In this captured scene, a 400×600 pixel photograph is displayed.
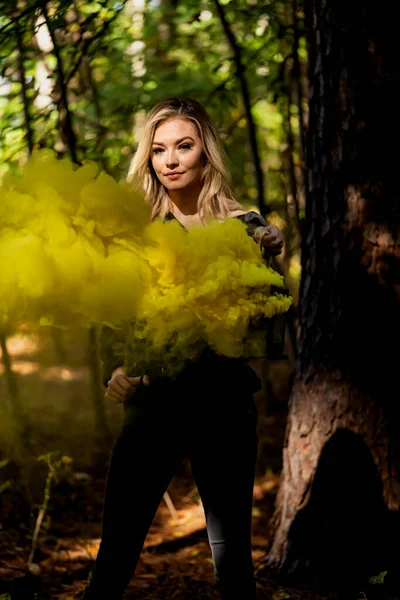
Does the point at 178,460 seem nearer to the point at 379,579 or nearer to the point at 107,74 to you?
the point at 379,579

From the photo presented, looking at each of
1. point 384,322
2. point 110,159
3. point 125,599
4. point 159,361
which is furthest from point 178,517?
point 159,361

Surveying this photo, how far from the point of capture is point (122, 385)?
2.02m

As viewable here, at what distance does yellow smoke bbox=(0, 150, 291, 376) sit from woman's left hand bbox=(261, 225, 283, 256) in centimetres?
8

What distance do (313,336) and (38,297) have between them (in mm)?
1733

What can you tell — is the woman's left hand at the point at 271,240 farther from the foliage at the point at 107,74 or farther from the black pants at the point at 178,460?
the foliage at the point at 107,74

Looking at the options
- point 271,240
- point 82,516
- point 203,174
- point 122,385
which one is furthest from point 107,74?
point 122,385

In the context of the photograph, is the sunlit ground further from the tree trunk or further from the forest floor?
the tree trunk

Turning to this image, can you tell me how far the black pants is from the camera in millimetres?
2047

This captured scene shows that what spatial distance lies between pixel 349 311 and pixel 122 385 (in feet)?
4.49

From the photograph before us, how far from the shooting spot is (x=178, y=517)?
13.8ft

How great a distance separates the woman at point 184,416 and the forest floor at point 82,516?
0.13 m

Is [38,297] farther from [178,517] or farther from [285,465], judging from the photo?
[178,517]

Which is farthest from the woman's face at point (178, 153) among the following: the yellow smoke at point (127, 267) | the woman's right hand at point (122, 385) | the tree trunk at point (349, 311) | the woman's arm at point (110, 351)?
the tree trunk at point (349, 311)

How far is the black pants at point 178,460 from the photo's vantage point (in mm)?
2047
